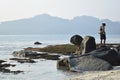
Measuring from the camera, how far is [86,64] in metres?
35.0

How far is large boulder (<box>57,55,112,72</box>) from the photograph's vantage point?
33875 millimetres

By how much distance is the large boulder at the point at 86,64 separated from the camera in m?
33.9

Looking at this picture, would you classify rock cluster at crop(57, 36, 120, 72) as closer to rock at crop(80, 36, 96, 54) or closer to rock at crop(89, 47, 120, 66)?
rock at crop(89, 47, 120, 66)

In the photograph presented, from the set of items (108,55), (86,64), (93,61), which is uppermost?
(108,55)

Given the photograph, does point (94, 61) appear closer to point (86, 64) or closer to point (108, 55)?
point (86, 64)

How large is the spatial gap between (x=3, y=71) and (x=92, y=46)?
10.4 metres

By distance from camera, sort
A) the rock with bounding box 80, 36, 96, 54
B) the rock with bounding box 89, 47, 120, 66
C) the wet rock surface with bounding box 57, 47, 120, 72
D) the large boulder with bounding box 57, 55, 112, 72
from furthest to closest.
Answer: the rock with bounding box 80, 36, 96, 54
the rock with bounding box 89, 47, 120, 66
the wet rock surface with bounding box 57, 47, 120, 72
the large boulder with bounding box 57, 55, 112, 72

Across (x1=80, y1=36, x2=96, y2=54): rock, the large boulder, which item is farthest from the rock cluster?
(x1=80, y1=36, x2=96, y2=54): rock

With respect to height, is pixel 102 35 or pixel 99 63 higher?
pixel 102 35

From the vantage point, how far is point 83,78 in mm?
28797

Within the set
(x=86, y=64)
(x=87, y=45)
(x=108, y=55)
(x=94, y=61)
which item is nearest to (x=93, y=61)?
(x=94, y=61)

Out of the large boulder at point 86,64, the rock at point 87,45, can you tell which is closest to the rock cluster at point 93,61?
the large boulder at point 86,64

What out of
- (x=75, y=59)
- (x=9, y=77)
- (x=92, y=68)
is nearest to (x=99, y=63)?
(x=92, y=68)

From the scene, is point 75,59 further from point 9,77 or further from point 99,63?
point 9,77
